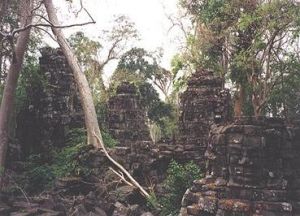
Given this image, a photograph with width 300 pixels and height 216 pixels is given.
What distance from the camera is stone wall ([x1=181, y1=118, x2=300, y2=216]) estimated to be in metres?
7.34

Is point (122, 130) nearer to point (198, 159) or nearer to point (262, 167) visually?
point (198, 159)

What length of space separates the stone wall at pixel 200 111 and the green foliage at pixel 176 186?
1900mm

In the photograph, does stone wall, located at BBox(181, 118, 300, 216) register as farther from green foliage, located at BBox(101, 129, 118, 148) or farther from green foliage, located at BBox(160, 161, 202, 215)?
green foliage, located at BBox(101, 129, 118, 148)

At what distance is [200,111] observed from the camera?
13.1 m

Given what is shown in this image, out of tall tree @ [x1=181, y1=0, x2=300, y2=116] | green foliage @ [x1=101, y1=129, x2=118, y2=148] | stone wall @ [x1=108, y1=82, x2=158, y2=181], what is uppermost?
tall tree @ [x1=181, y1=0, x2=300, y2=116]

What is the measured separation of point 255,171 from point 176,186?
114 inches

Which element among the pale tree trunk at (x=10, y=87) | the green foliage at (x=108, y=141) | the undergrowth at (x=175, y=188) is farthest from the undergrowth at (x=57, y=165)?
the undergrowth at (x=175, y=188)

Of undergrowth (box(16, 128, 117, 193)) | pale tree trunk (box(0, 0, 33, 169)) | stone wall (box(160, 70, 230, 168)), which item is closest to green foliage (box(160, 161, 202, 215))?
stone wall (box(160, 70, 230, 168))

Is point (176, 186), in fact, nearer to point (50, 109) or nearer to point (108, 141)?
point (108, 141)

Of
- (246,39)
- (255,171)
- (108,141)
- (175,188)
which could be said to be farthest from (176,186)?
(246,39)

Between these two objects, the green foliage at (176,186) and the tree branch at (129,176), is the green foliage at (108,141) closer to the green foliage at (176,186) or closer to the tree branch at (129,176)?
the tree branch at (129,176)

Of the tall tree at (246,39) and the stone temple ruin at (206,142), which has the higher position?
the tall tree at (246,39)

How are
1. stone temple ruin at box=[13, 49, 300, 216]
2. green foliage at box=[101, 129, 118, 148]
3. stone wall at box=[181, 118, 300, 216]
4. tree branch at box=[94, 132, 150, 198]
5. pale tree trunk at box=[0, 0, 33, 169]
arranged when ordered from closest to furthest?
stone wall at box=[181, 118, 300, 216]
stone temple ruin at box=[13, 49, 300, 216]
tree branch at box=[94, 132, 150, 198]
pale tree trunk at box=[0, 0, 33, 169]
green foliage at box=[101, 129, 118, 148]

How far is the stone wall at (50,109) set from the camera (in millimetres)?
15367
